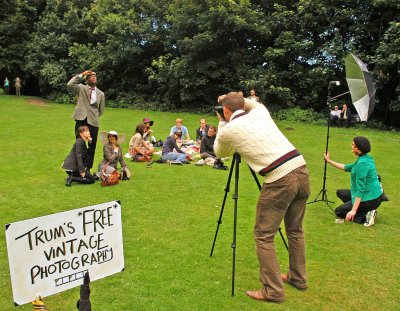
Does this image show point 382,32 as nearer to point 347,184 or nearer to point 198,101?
point 198,101

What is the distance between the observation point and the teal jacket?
6.29 metres

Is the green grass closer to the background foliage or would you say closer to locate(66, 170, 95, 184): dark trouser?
locate(66, 170, 95, 184): dark trouser

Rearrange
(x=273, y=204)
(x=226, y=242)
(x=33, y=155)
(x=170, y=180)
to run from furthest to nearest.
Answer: (x=33, y=155), (x=170, y=180), (x=226, y=242), (x=273, y=204)

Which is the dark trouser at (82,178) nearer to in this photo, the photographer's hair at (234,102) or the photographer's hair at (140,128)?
the photographer's hair at (140,128)

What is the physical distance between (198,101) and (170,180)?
17.3 meters

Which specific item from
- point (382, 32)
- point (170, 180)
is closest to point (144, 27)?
point (382, 32)

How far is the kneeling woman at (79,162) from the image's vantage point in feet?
27.7

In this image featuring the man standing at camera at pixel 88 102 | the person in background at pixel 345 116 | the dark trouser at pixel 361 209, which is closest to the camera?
the dark trouser at pixel 361 209

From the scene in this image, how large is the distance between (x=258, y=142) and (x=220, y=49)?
2271 centimetres

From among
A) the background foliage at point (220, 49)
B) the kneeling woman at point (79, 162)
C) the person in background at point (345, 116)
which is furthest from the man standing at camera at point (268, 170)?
the background foliage at point (220, 49)

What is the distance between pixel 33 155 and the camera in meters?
11.6

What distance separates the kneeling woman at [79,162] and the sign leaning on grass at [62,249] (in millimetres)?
5446

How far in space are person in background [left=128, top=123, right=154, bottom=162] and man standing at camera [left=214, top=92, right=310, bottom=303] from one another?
7.47m

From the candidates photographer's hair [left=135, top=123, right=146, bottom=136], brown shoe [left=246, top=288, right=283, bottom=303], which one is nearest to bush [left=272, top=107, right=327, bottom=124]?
photographer's hair [left=135, top=123, right=146, bottom=136]
